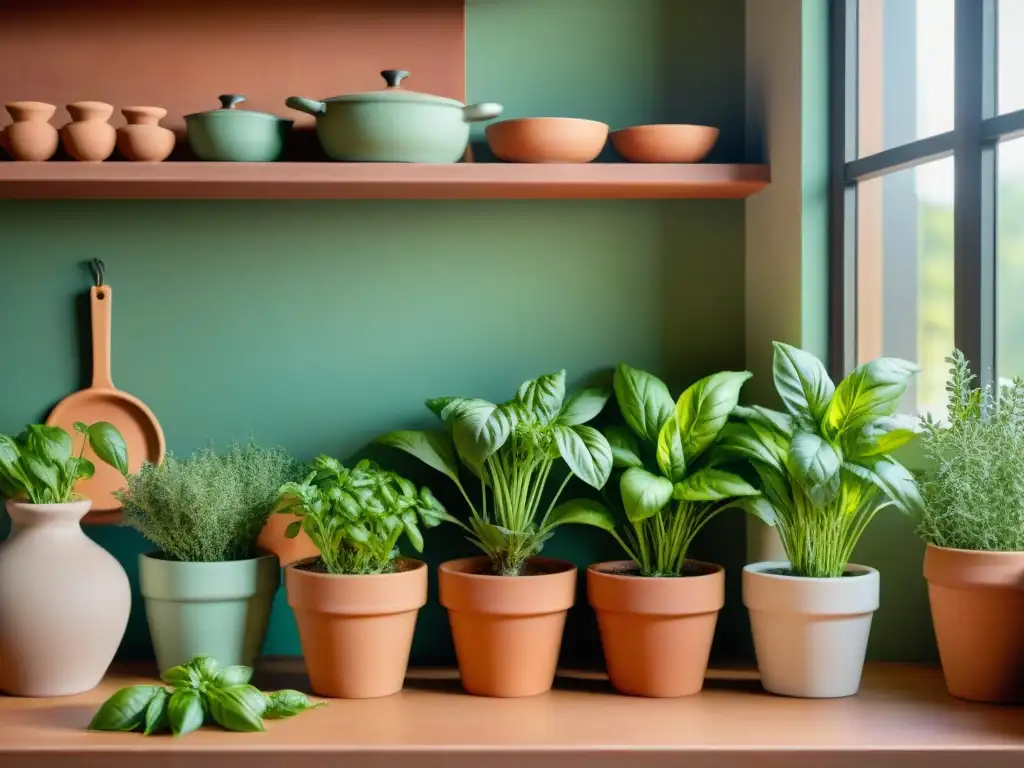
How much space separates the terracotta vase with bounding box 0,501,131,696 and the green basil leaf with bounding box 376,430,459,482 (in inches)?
18.7

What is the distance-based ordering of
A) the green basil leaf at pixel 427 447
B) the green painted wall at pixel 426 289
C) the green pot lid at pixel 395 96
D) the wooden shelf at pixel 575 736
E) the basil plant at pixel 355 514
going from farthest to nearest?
1. the green painted wall at pixel 426 289
2. the green basil leaf at pixel 427 447
3. the green pot lid at pixel 395 96
4. the basil plant at pixel 355 514
5. the wooden shelf at pixel 575 736

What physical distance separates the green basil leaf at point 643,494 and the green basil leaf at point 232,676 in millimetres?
583

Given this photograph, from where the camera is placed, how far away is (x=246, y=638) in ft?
5.34

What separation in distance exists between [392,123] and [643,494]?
684mm

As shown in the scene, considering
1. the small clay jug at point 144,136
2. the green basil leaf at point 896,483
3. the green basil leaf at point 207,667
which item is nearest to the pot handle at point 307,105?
the small clay jug at point 144,136

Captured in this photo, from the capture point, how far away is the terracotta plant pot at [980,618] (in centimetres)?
135

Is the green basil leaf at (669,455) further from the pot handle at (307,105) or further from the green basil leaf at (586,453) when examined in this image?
the pot handle at (307,105)

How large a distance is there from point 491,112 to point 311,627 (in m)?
0.83

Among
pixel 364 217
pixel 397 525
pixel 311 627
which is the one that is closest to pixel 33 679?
pixel 311 627

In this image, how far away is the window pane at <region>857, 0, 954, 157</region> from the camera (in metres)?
1.61

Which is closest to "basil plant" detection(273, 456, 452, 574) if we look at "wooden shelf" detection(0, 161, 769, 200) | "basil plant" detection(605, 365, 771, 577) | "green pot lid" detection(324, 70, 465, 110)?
"basil plant" detection(605, 365, 771, 577)

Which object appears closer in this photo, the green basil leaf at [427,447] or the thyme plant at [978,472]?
the thyme plant at [978,472]

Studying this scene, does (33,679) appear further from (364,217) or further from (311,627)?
(364,217)

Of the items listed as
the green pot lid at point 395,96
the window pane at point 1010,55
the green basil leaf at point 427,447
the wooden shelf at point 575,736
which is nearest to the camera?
the wooden shelf at point 575,736
